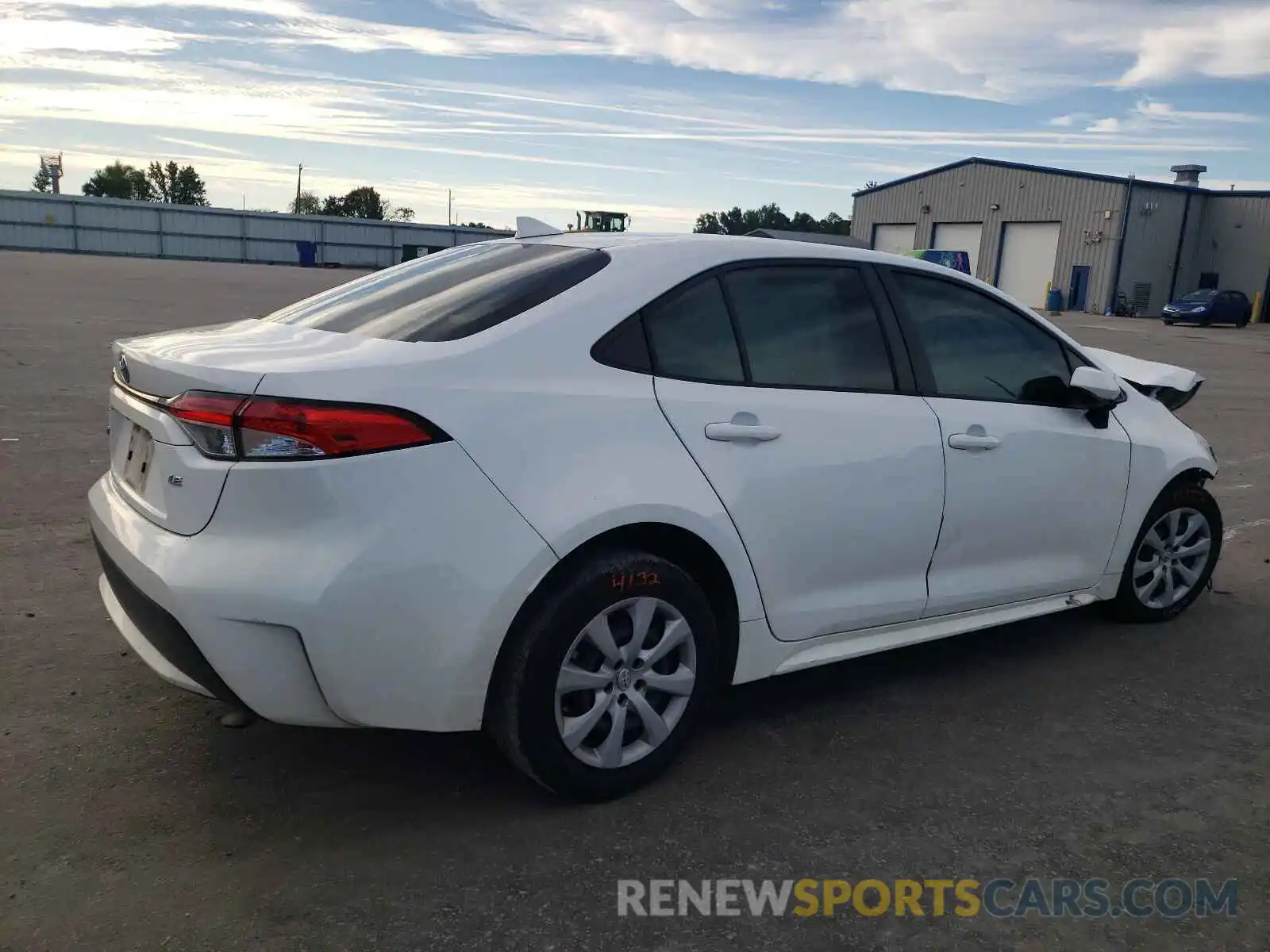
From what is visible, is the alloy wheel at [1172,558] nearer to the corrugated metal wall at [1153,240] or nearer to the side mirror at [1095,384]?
the side mirror at [1095,384]

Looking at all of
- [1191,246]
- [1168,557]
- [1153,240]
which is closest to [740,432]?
[1168,557]

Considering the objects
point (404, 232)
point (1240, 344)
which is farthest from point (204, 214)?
point (1240, 344)

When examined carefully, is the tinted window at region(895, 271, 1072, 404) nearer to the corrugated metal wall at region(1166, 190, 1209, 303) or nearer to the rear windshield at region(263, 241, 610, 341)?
the rear windshield at region(263, 241, 610, 341)

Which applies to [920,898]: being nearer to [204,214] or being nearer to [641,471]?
[641,471]

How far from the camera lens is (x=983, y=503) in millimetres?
3809

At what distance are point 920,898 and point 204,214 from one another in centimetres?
7996

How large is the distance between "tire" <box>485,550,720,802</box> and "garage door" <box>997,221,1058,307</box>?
46415 mm

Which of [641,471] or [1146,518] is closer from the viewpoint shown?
[641,471]

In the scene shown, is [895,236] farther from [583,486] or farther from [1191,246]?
[583,486]

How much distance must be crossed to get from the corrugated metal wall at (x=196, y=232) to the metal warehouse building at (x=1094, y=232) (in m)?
34.4

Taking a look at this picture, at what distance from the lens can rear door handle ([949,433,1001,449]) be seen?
3686 millimetres

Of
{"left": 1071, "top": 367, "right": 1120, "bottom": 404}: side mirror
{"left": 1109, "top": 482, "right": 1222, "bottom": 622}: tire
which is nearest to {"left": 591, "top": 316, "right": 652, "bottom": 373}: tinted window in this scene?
{"left": 1071, "top": 367, "right": 1120, "bottom": 404}: side mirror

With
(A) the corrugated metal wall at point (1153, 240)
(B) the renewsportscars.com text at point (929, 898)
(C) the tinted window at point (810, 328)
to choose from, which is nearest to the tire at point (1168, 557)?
(C) the tinted window at point (810, 328)

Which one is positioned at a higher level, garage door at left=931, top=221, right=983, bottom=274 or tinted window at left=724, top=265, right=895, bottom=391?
garage door at left=931, top=221, right=983, bottom=274
